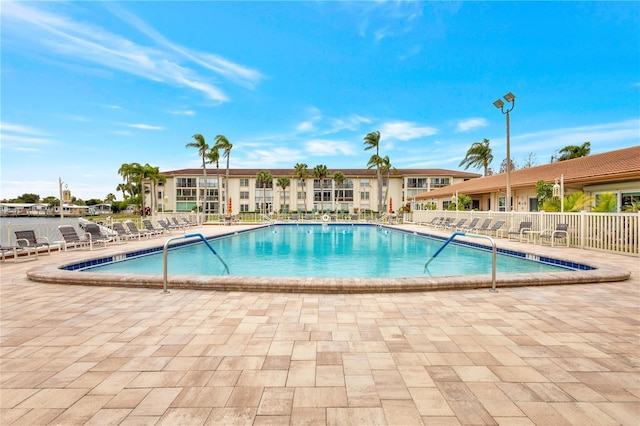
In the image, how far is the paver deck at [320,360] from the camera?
6.89 feet

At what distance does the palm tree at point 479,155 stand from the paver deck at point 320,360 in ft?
132

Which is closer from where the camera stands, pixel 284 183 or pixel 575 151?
pixel 575 151

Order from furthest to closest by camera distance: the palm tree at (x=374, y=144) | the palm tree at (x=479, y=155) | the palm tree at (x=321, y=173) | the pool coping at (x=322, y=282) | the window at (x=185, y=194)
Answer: the window at (x=185, y=194), the palm tree at (x=321, y=173), the palm tree at (x=479, y=155), the palm tree at (x=374, y=144), the pool coping at (x=322, y=282)

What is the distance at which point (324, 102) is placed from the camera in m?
33.6

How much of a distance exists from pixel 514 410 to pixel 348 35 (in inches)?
865

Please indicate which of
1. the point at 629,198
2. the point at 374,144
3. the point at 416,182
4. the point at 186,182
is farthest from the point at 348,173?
the point at 629,198

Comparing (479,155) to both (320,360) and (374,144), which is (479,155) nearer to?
(374,144)

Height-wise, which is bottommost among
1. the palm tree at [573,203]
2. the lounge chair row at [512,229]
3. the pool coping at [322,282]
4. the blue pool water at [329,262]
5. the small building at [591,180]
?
the blue pool water at [329,262]

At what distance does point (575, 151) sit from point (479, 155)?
9.91m

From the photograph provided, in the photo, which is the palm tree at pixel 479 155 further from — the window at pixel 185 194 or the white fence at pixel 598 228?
the window at pixel 185 194

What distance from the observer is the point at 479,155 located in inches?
1609

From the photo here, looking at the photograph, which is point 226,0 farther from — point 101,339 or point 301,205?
point 301,205

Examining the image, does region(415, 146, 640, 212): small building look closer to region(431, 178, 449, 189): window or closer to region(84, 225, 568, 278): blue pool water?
region(84, 225, 568, 278): blue pool water

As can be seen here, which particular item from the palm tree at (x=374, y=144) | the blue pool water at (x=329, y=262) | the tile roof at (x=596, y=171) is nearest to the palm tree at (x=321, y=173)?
the palm tree at (x=374, y=144)
